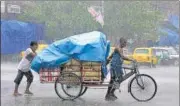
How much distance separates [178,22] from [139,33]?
235 inches

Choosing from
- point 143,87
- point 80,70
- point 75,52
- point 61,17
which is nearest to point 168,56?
point 61,17

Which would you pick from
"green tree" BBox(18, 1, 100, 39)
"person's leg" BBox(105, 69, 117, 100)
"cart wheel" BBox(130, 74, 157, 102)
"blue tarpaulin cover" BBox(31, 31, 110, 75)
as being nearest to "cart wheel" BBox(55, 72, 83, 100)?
"blue tarpaulin cover" BBox(31, 31, 110, 75)

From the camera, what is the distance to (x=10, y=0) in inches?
1651

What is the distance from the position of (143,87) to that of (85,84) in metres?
1.46

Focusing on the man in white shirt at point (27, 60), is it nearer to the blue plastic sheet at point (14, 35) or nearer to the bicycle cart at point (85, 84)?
the bicycle cart at point (85, 84)

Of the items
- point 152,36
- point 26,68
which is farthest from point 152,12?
point 26,68

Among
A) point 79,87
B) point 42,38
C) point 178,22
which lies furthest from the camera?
point 178,22

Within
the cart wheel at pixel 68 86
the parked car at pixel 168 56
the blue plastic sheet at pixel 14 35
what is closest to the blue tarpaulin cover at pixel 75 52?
the cart wheel at pixel 68 86

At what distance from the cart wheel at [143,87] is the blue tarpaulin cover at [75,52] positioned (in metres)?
0.81

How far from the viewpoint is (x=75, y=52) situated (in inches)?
483

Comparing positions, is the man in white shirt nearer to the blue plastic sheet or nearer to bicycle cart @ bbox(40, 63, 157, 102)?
bicycle cart @ bbox(40, 63, 157, 102)

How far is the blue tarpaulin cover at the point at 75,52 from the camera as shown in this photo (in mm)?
12273

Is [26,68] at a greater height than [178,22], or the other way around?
[178,22]

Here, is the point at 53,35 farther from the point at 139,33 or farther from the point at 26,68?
the point at 26,68
